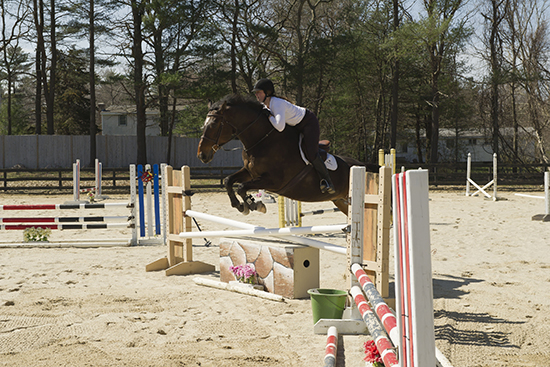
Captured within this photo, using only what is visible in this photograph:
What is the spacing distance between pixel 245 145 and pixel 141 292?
5.89 feet

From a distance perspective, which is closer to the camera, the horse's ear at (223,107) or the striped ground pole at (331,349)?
the striped ground pole at (331,349)

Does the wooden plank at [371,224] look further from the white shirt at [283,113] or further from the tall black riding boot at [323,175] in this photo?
the white shirt at [283,113]

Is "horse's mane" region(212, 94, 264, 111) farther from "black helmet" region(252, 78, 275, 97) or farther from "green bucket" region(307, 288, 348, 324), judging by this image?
"green bucket" region(307, 288, 348, 324)

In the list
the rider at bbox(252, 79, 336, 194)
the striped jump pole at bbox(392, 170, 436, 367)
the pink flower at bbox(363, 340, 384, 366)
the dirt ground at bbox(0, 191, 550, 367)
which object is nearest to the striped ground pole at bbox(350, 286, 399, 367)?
the pink flower at bbox(363, 340, 384, 366)

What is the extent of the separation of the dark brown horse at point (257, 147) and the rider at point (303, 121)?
10 centimetres

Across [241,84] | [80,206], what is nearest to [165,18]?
[241,84]

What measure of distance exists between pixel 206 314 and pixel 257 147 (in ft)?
5.87

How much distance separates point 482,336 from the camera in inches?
139

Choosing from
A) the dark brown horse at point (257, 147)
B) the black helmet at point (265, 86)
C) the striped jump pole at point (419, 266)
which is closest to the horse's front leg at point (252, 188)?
the dark brown horse at point (257, 147)

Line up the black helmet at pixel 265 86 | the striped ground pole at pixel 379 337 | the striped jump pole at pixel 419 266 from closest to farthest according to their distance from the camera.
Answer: the striped jump pole at pixel 419 266 → the striped ground pole at pixel 379 337 → the black helmet at pixel 265 86

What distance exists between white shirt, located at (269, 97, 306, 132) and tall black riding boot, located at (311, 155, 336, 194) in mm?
448

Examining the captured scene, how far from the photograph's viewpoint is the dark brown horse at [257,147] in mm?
4922

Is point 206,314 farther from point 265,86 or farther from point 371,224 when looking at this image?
point 265,86

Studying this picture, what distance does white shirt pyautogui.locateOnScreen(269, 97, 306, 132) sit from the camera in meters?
4.85
